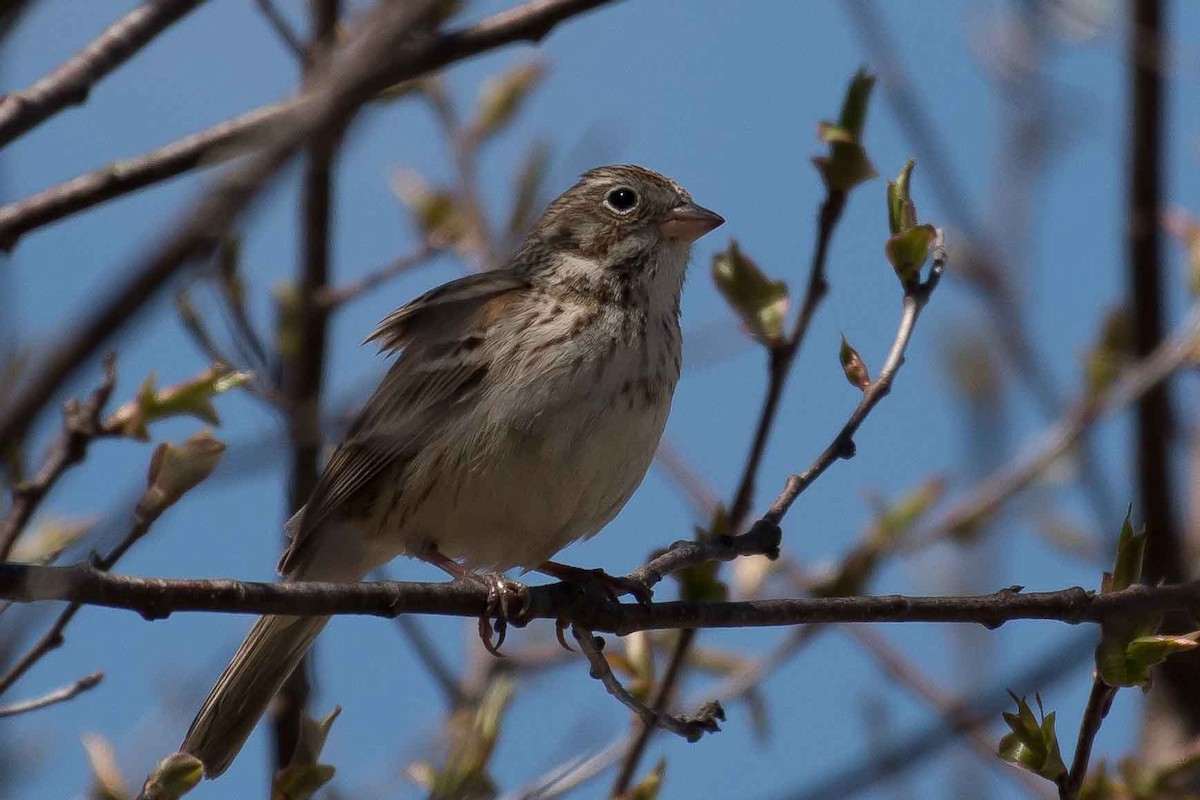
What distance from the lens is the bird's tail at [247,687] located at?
5113 mm

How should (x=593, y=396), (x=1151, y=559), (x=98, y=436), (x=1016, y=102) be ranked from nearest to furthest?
1. (x=98, y=436)
2. (x=593, y=396)
3. (x=1151, y=559)
4. (x=1016, y=102)

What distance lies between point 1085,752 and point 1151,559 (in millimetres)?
2740

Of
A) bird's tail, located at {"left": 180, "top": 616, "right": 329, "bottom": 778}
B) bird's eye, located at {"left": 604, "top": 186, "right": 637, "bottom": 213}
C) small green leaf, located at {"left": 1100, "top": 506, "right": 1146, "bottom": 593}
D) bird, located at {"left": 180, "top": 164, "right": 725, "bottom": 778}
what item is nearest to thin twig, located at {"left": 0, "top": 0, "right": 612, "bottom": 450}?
small green leaf, located at {"left": 1100, "top": 506, "right": 1146, "bottom": 593}

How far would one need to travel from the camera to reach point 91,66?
3.46 m

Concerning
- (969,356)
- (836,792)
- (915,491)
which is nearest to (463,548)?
(915,491)

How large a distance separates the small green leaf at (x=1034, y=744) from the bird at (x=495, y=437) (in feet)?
4.93

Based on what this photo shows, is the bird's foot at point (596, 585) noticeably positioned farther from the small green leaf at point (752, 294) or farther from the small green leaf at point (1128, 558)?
the small green leaf at point (1128, 558)

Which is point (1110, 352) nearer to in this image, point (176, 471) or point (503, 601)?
point (503, 601)

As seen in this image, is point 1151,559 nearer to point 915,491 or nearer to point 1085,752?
point 915,491

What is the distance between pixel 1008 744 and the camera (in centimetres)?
341

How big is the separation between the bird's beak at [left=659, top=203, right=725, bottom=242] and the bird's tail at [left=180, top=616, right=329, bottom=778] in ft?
6.23

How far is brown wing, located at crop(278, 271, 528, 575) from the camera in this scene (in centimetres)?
521

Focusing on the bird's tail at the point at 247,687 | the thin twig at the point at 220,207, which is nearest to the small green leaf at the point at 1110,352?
the bird's tail at the point at 247,687

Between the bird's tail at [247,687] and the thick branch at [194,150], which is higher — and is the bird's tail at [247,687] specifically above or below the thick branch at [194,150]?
below
